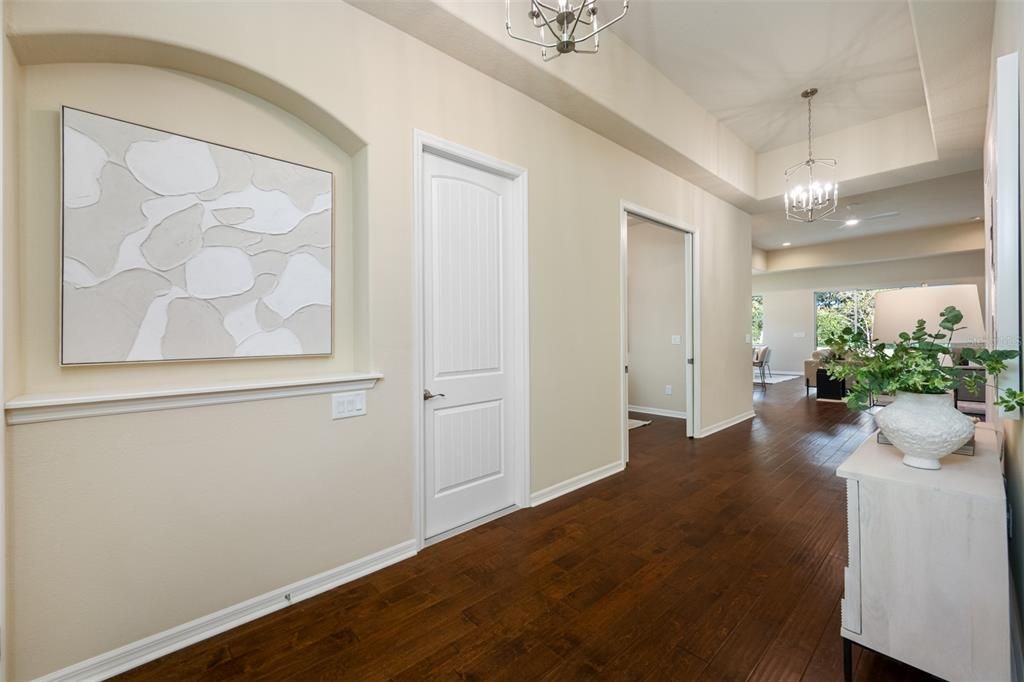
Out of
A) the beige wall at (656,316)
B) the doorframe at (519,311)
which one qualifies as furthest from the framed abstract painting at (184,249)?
the beige wall at (656,316)

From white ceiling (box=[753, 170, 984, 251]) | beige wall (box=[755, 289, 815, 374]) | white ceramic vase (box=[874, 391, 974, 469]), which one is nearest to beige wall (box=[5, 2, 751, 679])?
white ceramic vase (box=[874, 391, 974, 469])

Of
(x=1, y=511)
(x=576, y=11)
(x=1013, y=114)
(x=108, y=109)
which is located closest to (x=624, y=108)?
(x=576, y=11)

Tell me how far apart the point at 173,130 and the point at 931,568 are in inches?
125

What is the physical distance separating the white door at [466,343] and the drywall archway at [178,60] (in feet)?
1.92

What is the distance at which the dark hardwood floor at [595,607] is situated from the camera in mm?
1595

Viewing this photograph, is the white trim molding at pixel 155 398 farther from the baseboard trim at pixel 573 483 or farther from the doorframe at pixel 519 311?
the baseboard trim at pixel 573 483

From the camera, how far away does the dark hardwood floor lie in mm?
1595

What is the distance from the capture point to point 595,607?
1928mm

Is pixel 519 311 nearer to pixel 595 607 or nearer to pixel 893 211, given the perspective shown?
pixel 595 607

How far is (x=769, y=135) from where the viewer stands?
15.5ft

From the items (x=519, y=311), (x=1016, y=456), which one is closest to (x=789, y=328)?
(x=519, y=311)

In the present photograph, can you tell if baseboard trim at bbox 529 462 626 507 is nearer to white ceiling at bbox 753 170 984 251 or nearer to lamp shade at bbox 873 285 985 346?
lamp shade at bbox 873 285 985 346

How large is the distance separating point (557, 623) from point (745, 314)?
5072mm

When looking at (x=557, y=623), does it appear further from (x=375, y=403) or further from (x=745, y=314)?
(x=745, y=314)
